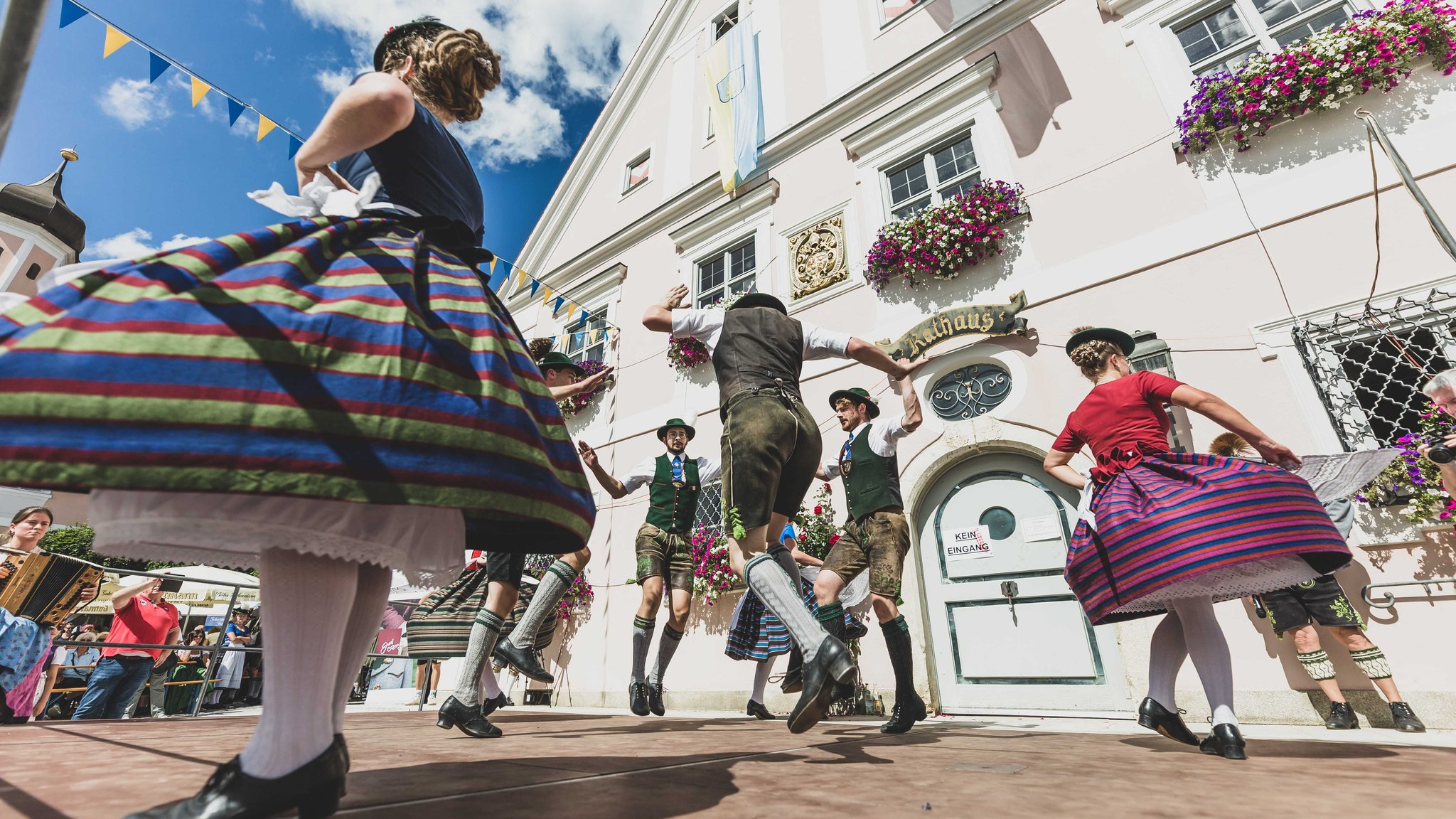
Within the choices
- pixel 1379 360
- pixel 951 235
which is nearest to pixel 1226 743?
pixel 1379 360

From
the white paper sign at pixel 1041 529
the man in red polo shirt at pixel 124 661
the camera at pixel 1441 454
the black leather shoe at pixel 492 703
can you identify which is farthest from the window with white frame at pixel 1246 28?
the man in red polo shirt at pixel 124 661

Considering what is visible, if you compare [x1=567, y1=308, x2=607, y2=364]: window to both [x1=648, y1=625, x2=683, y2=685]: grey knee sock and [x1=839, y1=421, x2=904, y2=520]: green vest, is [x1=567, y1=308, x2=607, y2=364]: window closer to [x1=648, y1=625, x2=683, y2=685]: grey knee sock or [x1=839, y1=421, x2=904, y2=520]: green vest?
[x1=648, y1=625, x2=683, y2=685]: grey knee sock

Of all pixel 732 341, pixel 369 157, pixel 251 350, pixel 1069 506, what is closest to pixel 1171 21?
pixel 1069 506

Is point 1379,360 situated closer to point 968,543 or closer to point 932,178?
point 968,543

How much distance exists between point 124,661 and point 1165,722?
27.5 feet

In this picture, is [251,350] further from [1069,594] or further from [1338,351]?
[1338,351]

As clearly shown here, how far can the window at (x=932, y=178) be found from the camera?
283 inches

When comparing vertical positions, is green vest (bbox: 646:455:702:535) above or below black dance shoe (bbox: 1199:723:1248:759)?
above

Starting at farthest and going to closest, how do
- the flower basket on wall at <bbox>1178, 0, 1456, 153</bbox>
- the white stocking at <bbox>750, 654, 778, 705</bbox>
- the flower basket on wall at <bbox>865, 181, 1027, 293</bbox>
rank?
the flower basket on wall at <bbox>865, 181, 1027, 293</bbox> < the white stocking at <bbox>750, 654, 778, 705</bbox> < the flower basket on wall at <bbox>1178, 0, 1456, 153</bbox>

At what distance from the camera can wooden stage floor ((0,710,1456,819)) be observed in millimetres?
1111

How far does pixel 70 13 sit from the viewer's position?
→ 6031 millimetres

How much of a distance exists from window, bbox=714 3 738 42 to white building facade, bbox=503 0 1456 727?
2.40 meters

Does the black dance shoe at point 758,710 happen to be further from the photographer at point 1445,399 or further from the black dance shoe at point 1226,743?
the photographer at point 1445,399

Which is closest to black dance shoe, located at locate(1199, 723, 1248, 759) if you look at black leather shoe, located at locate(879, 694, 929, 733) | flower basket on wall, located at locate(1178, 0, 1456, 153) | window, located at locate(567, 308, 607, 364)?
black leather shoe, located at locate(879, 694, 929, 733)
